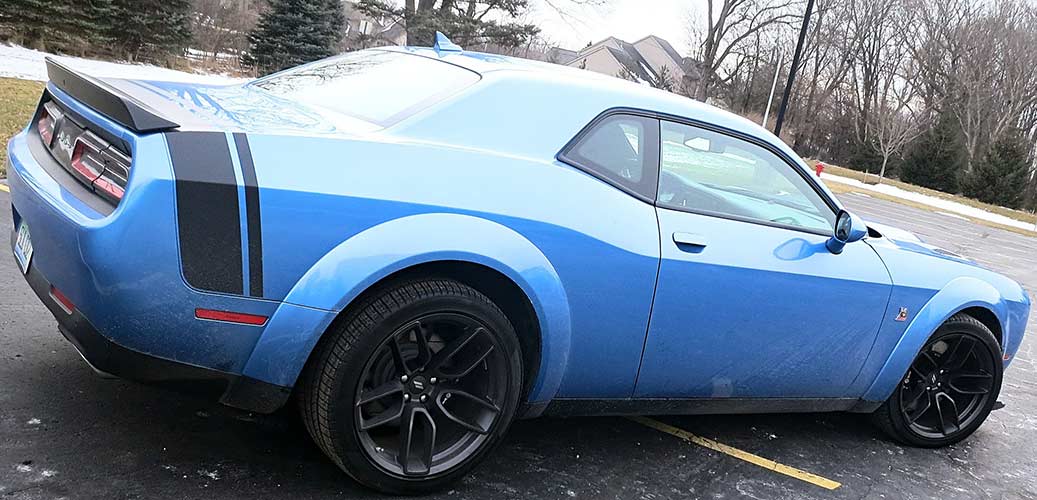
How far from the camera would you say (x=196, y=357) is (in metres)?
2.40

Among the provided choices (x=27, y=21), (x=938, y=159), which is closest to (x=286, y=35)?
(x=27, y=21)

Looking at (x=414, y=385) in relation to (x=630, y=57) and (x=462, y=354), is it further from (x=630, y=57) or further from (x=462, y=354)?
(x=630, y=57)

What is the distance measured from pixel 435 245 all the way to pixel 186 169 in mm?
756

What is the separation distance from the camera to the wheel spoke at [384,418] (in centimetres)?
265

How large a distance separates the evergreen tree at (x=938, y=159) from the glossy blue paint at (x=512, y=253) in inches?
1569

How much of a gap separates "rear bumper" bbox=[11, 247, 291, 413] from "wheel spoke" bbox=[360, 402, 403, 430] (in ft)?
0.91

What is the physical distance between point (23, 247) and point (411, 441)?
4.83 feet

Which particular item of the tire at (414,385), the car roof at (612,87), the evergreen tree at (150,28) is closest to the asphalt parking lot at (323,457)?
the tire at (414,385)

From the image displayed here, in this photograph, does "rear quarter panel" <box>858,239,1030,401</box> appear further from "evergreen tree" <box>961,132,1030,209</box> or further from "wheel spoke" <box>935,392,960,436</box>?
"evergreen tree" <box>961,132,1030,209</box>

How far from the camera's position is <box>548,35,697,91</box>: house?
7038 centimetres

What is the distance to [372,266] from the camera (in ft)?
8.11

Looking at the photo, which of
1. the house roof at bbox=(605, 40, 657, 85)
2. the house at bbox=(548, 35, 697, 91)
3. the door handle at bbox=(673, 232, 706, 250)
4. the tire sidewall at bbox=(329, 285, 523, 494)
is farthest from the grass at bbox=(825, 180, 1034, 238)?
the house roof at bbox=(605, 40, 657, 85)

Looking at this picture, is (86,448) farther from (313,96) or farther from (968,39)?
(968,39)

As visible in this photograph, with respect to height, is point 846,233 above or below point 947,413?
above
